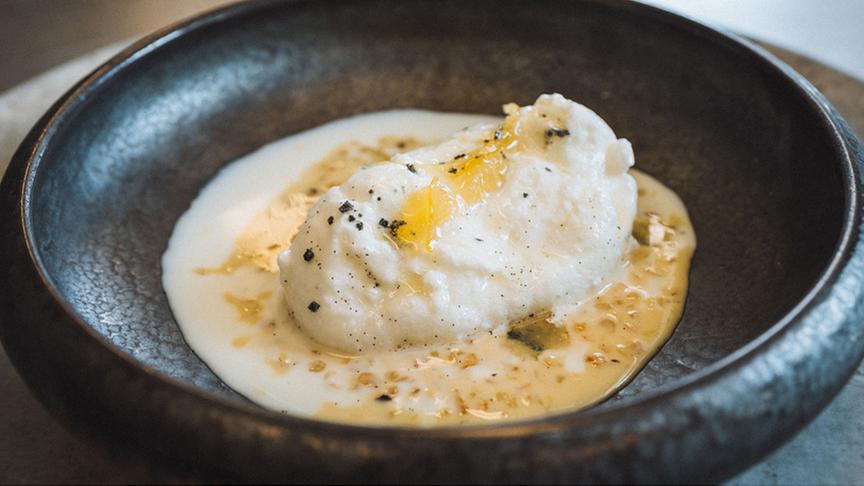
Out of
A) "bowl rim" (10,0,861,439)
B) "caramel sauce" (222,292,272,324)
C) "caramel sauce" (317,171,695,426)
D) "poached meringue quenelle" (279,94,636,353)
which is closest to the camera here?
"bowl rim" (10,0,861,439)

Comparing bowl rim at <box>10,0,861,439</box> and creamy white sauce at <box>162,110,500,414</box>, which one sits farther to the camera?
creamy white sauce at <box>162,110,500,414</box>

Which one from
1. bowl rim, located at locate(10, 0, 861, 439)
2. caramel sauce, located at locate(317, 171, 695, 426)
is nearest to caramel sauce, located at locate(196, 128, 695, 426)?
caramel sauce, located at locate(317, 171, 695, 426)

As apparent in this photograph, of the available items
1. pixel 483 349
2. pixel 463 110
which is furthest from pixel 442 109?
pixel 483 349

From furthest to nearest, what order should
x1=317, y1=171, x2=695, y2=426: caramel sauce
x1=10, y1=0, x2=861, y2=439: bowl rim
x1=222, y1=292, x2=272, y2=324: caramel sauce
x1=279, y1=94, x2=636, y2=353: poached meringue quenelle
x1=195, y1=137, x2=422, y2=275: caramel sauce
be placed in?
x1=195, y1=137, x2=422, y2=275: caramel sauce, x1=222, y1=292, x2=272, y2=324: caramel sauce, x1=279, y1=94, x2=636, y2=353: poached meringue quenelle, x1=317, y1=171, x2=695, y2=426: caramel sauce, x1=10, y1=0, x2=861, y2=439: bowl rim

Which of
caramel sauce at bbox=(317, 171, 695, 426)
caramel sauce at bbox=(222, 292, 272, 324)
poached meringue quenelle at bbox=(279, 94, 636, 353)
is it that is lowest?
caramel sauce at bbox=(222, 292, 272, 324)

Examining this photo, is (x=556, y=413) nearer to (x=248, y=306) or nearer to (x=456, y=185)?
(x=456, y=185)

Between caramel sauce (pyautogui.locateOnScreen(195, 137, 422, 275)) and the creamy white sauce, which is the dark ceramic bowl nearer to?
the creamy white sauce

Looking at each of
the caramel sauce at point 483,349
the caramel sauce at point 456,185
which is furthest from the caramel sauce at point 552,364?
the caramel sauce at point 456,185
